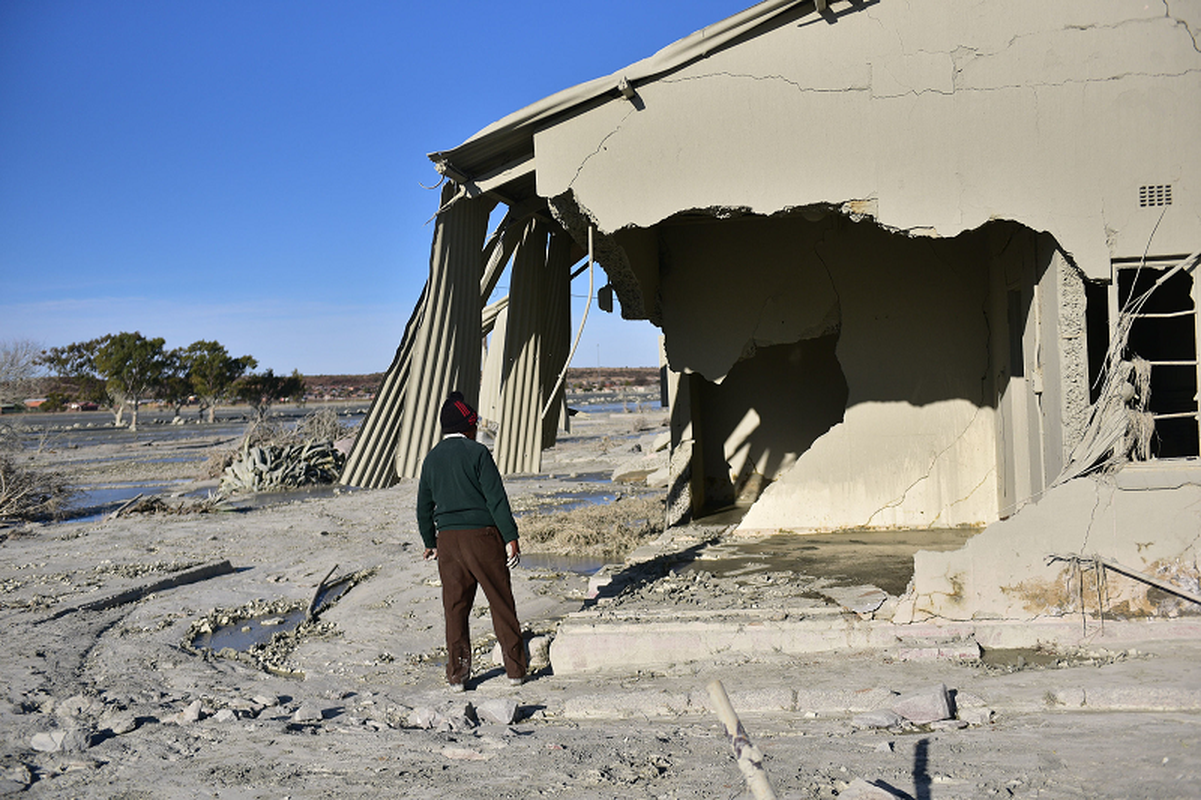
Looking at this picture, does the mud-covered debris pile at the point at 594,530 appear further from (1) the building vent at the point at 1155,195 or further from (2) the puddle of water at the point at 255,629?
(1) the building vent at the point at 1155,195

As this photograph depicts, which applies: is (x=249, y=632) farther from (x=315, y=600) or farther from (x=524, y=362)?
(x=524, y=362)

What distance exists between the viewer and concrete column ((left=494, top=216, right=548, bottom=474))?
317 inches

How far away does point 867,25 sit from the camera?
597cm

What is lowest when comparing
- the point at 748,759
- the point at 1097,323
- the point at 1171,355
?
the point at 748,759

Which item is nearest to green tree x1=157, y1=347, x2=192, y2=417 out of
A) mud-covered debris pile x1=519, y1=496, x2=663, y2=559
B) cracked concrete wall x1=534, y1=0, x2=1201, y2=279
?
mud-covered debris pile x1=519, y1=496, x2=663, y2=559

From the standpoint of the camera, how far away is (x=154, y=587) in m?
9.17

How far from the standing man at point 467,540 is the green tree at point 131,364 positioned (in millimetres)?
49791

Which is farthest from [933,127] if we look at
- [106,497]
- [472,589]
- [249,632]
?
[106,497]

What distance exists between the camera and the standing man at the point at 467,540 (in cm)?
542

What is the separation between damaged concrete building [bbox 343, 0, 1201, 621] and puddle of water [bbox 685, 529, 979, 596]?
0.39m

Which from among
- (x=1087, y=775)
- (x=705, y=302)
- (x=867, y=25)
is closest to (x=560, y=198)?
(x=867, y=25)

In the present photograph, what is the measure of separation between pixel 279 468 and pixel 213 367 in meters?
36.2

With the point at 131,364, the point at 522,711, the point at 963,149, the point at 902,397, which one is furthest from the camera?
the point at 131,364

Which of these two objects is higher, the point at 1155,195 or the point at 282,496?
the point at 1155,195
